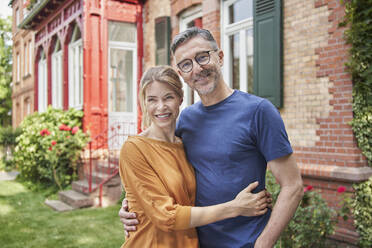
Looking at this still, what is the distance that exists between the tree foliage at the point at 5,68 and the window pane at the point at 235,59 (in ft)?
65.5

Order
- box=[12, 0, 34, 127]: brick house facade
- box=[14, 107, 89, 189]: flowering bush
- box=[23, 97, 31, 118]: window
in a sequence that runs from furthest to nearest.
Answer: box=[23, 97, 31, 118]: window → box=[12, 0, 34, 127]: brick house facade → box=[14, 107, 89, 189]: flowering bush

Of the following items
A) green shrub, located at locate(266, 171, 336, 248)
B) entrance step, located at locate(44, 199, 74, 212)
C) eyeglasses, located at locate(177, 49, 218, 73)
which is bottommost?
entrance step, located at locate(44, 199, 74, 212)

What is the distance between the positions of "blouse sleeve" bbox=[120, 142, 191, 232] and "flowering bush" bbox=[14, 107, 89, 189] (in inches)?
297

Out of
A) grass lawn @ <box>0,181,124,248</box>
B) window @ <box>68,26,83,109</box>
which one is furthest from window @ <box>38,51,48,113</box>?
grass lawn @ <box>0,181,124,248</box>

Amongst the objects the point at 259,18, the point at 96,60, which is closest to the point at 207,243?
the point at 259,18

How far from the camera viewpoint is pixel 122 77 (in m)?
10.3

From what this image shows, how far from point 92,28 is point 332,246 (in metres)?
7.80

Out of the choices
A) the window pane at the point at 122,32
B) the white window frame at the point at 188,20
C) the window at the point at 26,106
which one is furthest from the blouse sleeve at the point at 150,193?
the window at the point at 26,106

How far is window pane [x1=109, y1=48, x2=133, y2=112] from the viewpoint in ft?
33.4

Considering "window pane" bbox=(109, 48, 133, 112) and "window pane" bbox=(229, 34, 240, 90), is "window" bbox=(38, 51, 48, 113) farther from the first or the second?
"window pane" bbox=(229, 34, 240, 90)

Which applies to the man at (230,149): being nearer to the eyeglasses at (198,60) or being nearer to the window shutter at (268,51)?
the eyeglasses at (198,60)

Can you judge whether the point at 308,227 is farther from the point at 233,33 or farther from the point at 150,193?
the point at 233,33

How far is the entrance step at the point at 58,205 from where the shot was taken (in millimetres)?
7389

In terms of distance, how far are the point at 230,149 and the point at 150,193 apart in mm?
440
